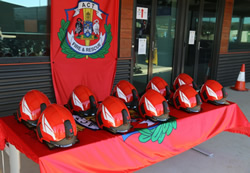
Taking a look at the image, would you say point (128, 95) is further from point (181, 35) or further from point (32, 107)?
point (181, 35)

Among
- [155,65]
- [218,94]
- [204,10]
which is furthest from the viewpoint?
[204,10]

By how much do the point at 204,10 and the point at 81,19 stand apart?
330 centimetres

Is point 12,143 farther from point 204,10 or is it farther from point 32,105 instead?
point 204,10

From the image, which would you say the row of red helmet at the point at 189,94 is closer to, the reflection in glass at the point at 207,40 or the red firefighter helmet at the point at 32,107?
the red firefighter helmet at the point at 32,107

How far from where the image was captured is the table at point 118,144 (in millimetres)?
1412

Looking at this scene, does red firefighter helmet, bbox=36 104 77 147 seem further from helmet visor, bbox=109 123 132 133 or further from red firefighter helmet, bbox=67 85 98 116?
red firefighter helmet, bbox=67 85 98 116

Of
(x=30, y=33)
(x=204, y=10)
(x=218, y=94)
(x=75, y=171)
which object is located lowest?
(x=75, y=171)

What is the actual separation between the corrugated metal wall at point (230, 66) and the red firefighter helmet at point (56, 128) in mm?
5360

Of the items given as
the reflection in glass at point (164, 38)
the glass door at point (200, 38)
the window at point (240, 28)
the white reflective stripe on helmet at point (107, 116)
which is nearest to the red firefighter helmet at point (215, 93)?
the white reflective stripe on helmet at point (107, 116)

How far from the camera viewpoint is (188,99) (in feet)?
6.83

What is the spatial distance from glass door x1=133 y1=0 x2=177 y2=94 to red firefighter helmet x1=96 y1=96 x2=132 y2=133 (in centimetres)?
289

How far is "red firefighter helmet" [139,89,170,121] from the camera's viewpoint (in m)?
1.82

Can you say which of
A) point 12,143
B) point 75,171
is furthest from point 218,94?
point 12,143

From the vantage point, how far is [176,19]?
5.02m
